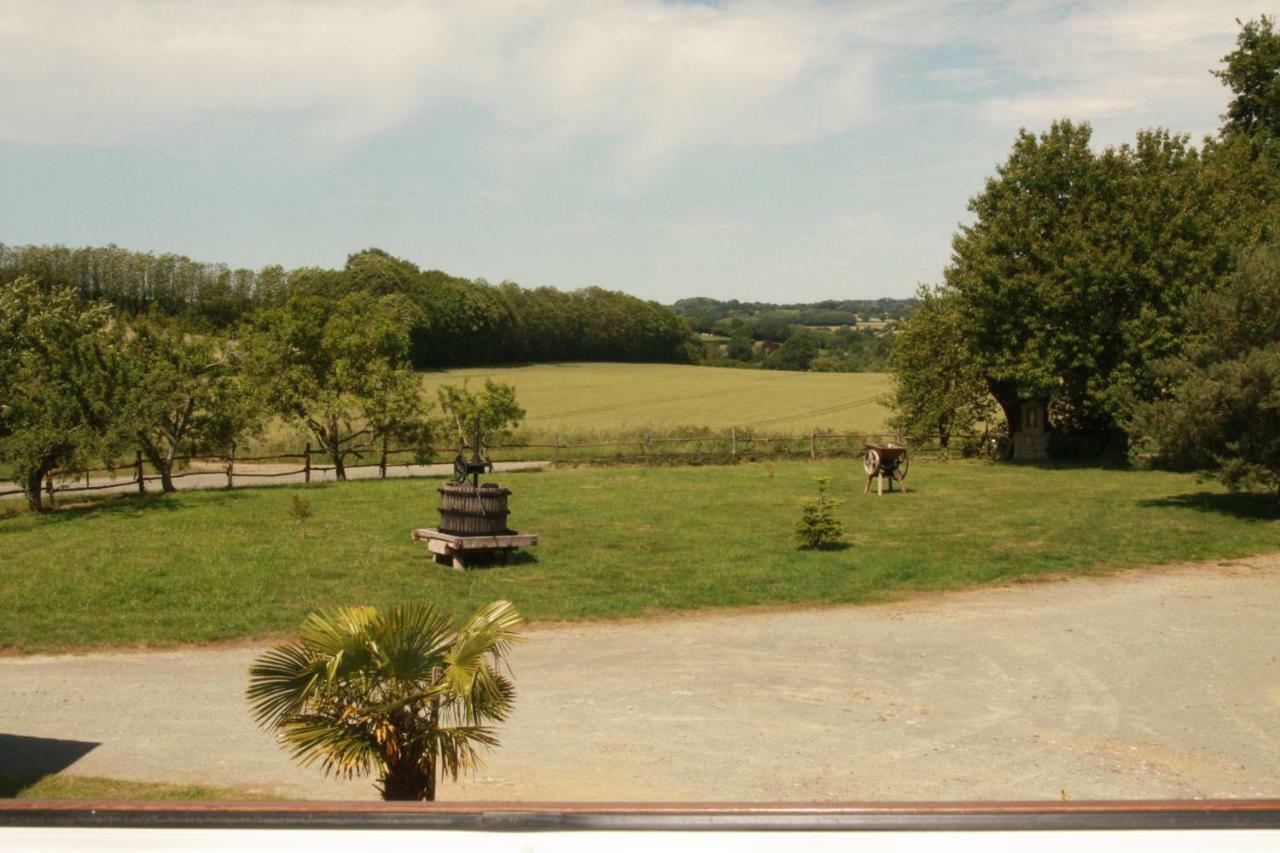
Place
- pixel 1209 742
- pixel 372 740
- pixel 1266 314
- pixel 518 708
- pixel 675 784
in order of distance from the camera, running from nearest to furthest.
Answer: pixel 372 740, pixel 675 784, pixel 1209 742, pixel 518 708, pixel 1266 314

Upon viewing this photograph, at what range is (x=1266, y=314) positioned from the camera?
21.4 metres

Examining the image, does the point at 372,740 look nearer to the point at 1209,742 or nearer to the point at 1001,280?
the point at 1209,742

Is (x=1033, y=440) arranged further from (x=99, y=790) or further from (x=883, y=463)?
(x=99, y=790)

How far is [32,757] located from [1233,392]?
1991 centimetres

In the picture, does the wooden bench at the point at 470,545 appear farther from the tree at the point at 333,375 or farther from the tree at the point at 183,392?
the tree at the point at 333,375

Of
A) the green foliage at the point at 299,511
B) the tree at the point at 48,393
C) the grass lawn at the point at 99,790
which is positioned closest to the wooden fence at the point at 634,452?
the tree at the point at 48,393

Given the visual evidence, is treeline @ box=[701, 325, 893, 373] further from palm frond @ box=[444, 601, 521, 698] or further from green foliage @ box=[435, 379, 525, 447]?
palm frond @ box=[444, 601, 521, 698]

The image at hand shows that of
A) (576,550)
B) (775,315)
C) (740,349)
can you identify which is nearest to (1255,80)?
(576,550)

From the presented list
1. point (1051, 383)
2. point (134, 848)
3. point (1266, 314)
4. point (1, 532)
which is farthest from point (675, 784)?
point (1051, 383)

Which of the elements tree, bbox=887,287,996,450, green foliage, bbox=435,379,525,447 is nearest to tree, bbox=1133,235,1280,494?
tree, bbox=887,287,996,450

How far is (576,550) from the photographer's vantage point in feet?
58.7

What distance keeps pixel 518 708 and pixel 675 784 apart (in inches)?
96.6

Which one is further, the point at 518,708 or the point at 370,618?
the point at 518,708

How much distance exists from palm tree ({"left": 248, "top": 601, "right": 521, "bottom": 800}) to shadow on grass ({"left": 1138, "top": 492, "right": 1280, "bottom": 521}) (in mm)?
19923
